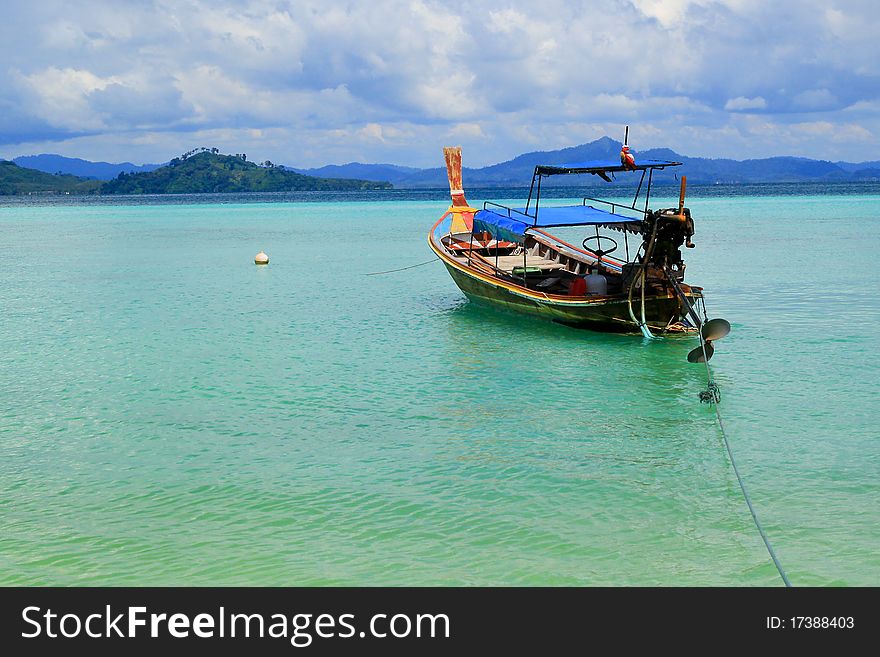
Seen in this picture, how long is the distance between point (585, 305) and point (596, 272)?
2.87 meters

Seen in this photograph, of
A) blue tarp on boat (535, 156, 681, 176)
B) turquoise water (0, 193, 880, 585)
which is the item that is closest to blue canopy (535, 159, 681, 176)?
blue tarp on boat (535, 156, 681, 176)

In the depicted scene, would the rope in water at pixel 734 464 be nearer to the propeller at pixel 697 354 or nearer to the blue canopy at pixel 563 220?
the propeller at pixel 697 354

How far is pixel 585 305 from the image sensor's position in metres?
18.0

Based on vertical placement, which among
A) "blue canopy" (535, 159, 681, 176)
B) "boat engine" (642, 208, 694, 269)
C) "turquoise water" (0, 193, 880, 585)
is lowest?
"turquoise water" (0, 193, 880, 585)

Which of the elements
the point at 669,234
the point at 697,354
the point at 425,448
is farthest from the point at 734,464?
the point at 669,234

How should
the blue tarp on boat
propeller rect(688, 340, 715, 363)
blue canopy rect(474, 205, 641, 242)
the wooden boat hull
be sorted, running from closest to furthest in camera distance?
propeller rect(688, 340, 715, 363) → the wooden boat hull → blue canopy rect(474, 205, 641, 242) → the blue tarp on boat

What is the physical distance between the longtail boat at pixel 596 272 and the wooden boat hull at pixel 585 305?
2 cm

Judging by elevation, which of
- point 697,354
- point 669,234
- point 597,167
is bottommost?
point 697,354

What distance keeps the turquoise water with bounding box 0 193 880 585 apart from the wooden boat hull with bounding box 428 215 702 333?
0.37 meters

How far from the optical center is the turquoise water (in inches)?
328

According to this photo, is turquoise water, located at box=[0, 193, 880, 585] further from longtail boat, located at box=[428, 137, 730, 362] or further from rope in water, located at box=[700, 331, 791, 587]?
longtail boat, located at box=[428, 137, 730, 362]

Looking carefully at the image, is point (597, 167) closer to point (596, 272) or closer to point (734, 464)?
point (596, 272)
